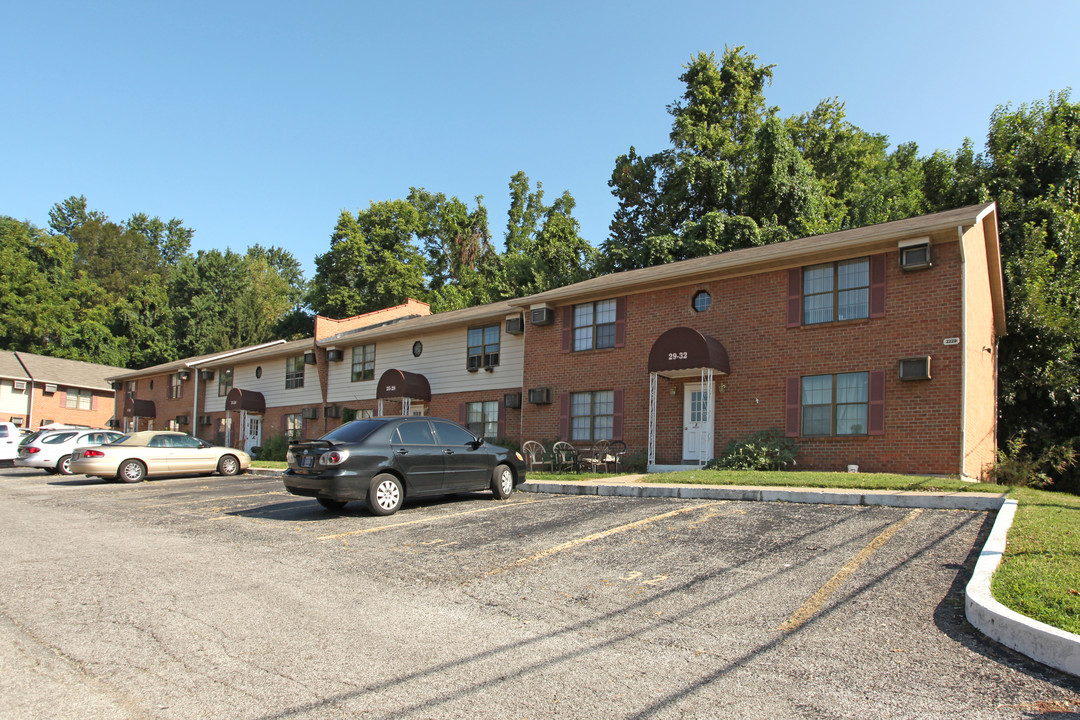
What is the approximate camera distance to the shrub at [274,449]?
28.9 meters

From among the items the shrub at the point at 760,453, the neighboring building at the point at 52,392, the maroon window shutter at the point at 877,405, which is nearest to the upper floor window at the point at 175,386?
the neighboring building at the point at 52,392

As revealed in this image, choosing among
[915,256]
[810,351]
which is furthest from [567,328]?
[915,256]

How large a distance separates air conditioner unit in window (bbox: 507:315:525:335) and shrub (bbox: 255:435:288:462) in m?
12.3

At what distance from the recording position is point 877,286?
14336 mm

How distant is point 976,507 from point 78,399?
56.3 m

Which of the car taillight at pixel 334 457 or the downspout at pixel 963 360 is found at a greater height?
the downspout at pixel 963 360

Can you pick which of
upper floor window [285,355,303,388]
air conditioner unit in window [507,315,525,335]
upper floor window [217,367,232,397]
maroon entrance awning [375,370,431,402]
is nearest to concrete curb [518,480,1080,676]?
air conditioner unit in window [507,315,525,335]

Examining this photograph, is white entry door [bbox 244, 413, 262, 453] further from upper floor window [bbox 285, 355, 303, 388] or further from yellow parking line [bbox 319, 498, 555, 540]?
yellow parking line [bbox 319, 498, 555, 540]

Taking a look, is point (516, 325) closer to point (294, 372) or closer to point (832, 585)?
point (294, 372)

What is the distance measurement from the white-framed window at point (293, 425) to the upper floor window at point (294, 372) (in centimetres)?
32

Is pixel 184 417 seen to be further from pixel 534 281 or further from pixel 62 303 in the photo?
pixel 62 303

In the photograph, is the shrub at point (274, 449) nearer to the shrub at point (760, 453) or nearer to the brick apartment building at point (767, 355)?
the brick apartment building at point (767, 355)

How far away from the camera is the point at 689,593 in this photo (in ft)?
19.2

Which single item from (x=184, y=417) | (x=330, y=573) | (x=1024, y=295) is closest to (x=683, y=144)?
(x=1024, y=295)
